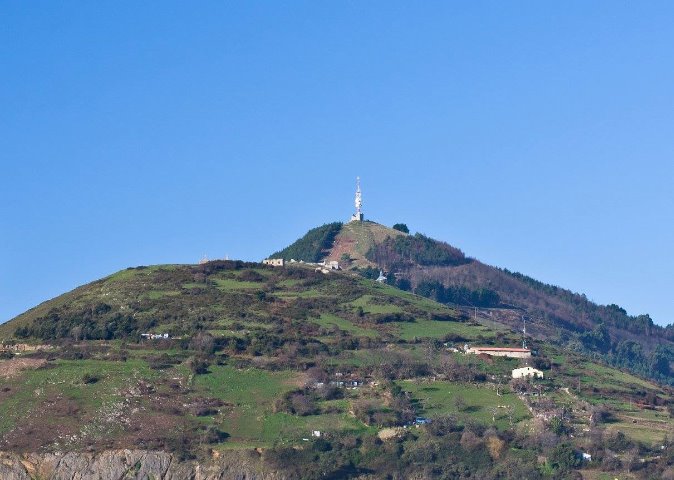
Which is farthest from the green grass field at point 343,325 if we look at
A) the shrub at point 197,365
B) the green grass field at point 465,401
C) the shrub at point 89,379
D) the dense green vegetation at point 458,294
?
the dense green vegetation at point 458,294

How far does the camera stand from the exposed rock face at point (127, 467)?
92.6 meters

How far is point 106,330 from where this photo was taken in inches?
4729

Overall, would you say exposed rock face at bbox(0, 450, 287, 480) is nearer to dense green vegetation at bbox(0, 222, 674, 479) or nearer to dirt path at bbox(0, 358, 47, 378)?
dense green vegetation at bbox(0, 222, 674, 479)

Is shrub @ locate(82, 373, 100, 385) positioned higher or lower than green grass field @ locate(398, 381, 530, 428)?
higher

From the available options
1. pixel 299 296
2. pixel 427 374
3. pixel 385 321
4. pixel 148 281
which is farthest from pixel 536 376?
pixel 148 281

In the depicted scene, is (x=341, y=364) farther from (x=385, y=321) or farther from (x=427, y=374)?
(x=385, y=321)

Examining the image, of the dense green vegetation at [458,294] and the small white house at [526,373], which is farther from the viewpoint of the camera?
the dense green vegetation at [458,294]

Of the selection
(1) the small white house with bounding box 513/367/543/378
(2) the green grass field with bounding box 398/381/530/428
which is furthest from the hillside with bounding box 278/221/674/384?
(2) the green grass field with bounding box 398/381/530/428

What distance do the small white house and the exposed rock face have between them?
2944cm

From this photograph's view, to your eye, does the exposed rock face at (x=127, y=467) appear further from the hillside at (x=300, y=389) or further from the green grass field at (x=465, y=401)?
the green grass field at (x=465, y=401)

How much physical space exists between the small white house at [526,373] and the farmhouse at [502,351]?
19.2 ft

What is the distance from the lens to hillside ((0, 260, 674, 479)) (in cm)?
9631

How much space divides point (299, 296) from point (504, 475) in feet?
147

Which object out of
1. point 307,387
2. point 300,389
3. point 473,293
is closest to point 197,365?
point 300,389
